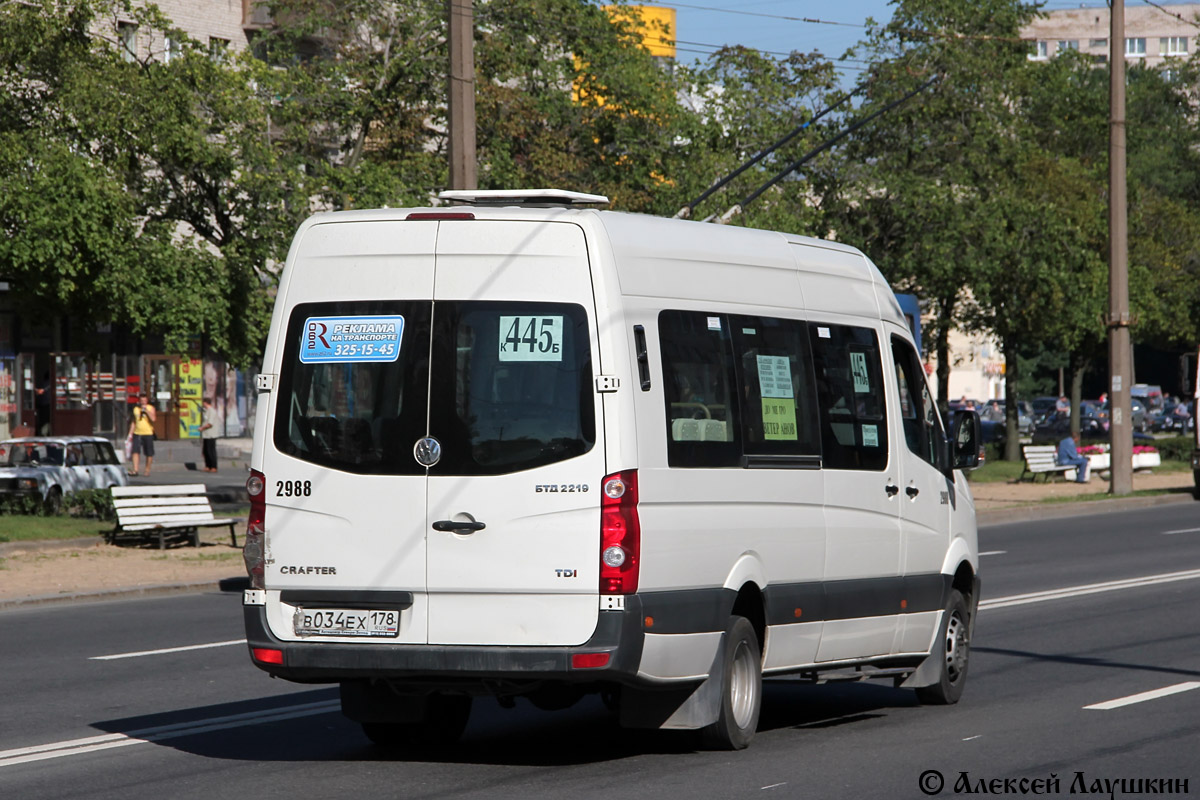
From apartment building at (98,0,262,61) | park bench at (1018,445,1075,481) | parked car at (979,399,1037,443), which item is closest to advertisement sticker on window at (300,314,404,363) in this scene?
park bench at (1018,445,1075,481)

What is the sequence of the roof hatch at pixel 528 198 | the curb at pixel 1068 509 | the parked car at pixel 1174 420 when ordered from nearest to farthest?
1. the roof hatch at pixel 528 198
2. the curb at pixel 1068 509
3. the parked car at pixel 1174 420

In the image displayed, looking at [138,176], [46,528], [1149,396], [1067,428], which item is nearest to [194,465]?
[138,176]

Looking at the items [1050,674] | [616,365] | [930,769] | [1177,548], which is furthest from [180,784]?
[1177,548]

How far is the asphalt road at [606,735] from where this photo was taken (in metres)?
7.49

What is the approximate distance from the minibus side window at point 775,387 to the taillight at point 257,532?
2.31m

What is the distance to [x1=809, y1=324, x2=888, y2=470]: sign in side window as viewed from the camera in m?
9.19

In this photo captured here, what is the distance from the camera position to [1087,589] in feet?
54.6

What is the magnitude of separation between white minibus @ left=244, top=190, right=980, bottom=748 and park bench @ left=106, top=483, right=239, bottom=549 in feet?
48.8

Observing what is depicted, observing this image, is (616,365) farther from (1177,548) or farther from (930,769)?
(1177,548)

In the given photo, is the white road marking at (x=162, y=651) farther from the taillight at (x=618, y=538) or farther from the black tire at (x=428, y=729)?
the taillight at (x=618, y=538)

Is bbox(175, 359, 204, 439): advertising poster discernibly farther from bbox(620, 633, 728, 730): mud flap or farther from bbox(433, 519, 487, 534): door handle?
bbox(433, 519, 487, 534): door handle

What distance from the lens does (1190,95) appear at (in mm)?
86625

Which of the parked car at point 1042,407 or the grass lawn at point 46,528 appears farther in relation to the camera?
the parked car at point 1042,407

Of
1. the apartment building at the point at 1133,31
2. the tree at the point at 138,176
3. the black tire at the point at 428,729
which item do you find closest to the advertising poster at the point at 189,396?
the tree at the point at 138,176
